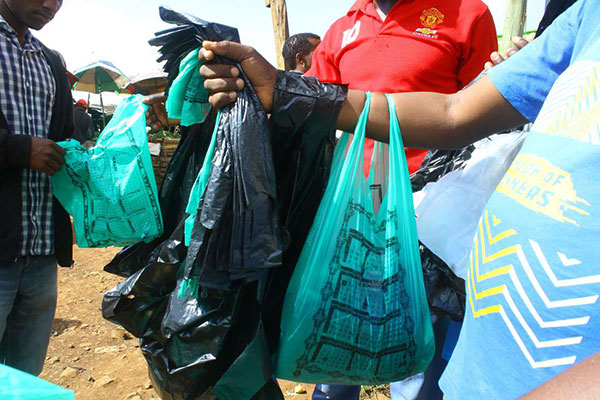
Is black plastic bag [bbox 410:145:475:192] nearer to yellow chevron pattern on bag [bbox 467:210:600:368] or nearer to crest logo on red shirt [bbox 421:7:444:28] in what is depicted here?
crest logo on red shirt [bbox 421:7:444:28]

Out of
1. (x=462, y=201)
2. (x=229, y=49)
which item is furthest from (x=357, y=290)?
(x=229, y=49)

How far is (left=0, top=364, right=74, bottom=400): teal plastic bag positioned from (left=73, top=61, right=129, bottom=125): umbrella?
43.4 ft

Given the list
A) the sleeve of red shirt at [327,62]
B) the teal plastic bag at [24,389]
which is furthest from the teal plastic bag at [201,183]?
the sleeve of red shirt at [327,62]

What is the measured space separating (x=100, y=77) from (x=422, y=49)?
13.6m

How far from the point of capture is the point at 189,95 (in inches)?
41.9

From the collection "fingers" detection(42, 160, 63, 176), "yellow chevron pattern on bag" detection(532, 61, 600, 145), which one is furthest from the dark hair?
"yellow chevron pattern on bag" detection(532, 61, 600, 145)

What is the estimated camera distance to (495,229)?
68 centimetres

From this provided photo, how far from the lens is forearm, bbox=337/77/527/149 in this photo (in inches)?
41.3

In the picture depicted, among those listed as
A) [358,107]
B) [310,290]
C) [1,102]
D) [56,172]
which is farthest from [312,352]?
[1,102]

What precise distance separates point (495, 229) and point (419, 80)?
1.03m

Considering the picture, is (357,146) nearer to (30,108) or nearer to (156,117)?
(156,117)

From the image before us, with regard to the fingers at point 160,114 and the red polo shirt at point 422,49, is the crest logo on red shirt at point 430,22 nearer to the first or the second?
the red polo shirt at point 422,49

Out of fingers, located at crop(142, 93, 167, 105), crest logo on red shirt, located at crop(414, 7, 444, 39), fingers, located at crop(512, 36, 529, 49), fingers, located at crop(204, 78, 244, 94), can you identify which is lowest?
fingers, located at crop(142, 93, 167, 105)

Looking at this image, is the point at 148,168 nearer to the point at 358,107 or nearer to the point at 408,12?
the point at 358,107
